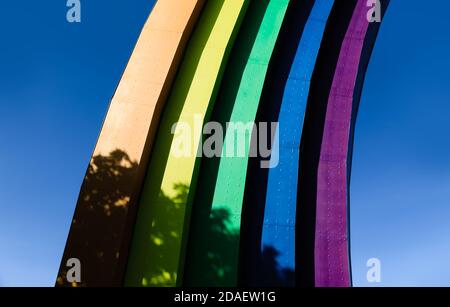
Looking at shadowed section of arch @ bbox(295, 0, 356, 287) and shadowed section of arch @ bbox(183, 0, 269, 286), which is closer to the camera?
shadowed section of arch @ bbox(183, 0, 269, 286)

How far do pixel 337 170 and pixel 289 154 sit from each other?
1.60m

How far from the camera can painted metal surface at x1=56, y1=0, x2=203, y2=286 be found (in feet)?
30.3

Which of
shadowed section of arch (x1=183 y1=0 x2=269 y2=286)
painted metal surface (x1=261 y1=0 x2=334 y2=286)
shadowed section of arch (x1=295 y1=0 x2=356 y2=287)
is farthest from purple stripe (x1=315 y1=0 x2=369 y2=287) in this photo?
shadowed section of arch (x1=183 y1=0 x2=269 y2=286)

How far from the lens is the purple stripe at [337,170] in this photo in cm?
1019

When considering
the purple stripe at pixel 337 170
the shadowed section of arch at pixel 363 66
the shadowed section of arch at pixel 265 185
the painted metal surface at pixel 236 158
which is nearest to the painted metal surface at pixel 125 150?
the painted metal surface at pixel 236 158

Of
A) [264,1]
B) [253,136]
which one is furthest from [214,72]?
[264,1]

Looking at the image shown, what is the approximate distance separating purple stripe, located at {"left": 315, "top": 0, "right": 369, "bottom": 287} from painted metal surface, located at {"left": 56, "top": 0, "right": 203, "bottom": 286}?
490 cm

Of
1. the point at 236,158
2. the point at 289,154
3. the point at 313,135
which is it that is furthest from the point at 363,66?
the point at 236,158

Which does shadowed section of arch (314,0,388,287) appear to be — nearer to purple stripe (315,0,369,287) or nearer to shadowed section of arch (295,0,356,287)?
purple stripe (315,0,369,287)

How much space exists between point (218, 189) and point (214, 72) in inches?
133

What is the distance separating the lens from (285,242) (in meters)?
9.81

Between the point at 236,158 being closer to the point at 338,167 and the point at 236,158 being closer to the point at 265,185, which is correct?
the point at 265,185

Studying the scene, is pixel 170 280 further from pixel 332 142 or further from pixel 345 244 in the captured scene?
pixel 332 142

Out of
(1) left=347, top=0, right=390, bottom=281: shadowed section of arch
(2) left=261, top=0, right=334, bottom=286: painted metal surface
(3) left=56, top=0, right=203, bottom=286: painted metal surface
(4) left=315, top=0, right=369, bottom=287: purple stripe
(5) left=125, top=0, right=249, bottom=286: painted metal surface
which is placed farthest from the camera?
(1) left=347, top=0, right=390, bottom=281: shadowed section of arch
